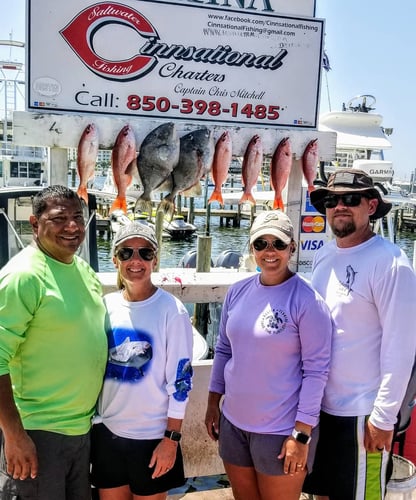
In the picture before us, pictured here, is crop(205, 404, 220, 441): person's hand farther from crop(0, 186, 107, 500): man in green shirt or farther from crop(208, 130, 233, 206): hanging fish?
crop(208, 130, 233, 206): hanging fish

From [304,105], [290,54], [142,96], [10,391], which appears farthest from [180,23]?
[10,391]

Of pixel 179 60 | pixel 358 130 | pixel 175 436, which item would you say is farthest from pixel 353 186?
pixel 358 130

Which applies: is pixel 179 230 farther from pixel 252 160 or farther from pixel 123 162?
pixel 123 162

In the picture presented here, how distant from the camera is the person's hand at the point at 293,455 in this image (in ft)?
6.77

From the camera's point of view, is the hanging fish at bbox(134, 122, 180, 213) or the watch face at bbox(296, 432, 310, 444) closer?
the watch face at bbox(296, 432, 310, 444)

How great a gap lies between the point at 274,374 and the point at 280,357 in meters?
0.08

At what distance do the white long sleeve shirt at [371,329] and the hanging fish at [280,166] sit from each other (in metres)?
1.76

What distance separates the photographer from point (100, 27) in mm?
3572

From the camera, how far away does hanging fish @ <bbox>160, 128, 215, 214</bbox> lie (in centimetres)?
362

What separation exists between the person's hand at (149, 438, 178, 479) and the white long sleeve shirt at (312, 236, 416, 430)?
710 mm

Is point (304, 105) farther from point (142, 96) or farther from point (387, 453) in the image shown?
point (387, 453)

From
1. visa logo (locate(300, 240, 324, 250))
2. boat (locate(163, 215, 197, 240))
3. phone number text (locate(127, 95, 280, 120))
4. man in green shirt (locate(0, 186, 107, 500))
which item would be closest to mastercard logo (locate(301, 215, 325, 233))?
visa logo (locate(300, 240, 324, 250))

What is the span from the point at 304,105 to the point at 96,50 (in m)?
1.70

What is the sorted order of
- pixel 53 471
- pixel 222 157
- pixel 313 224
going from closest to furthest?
pixel 53 471, pixel 222 157, pixel 313 224
